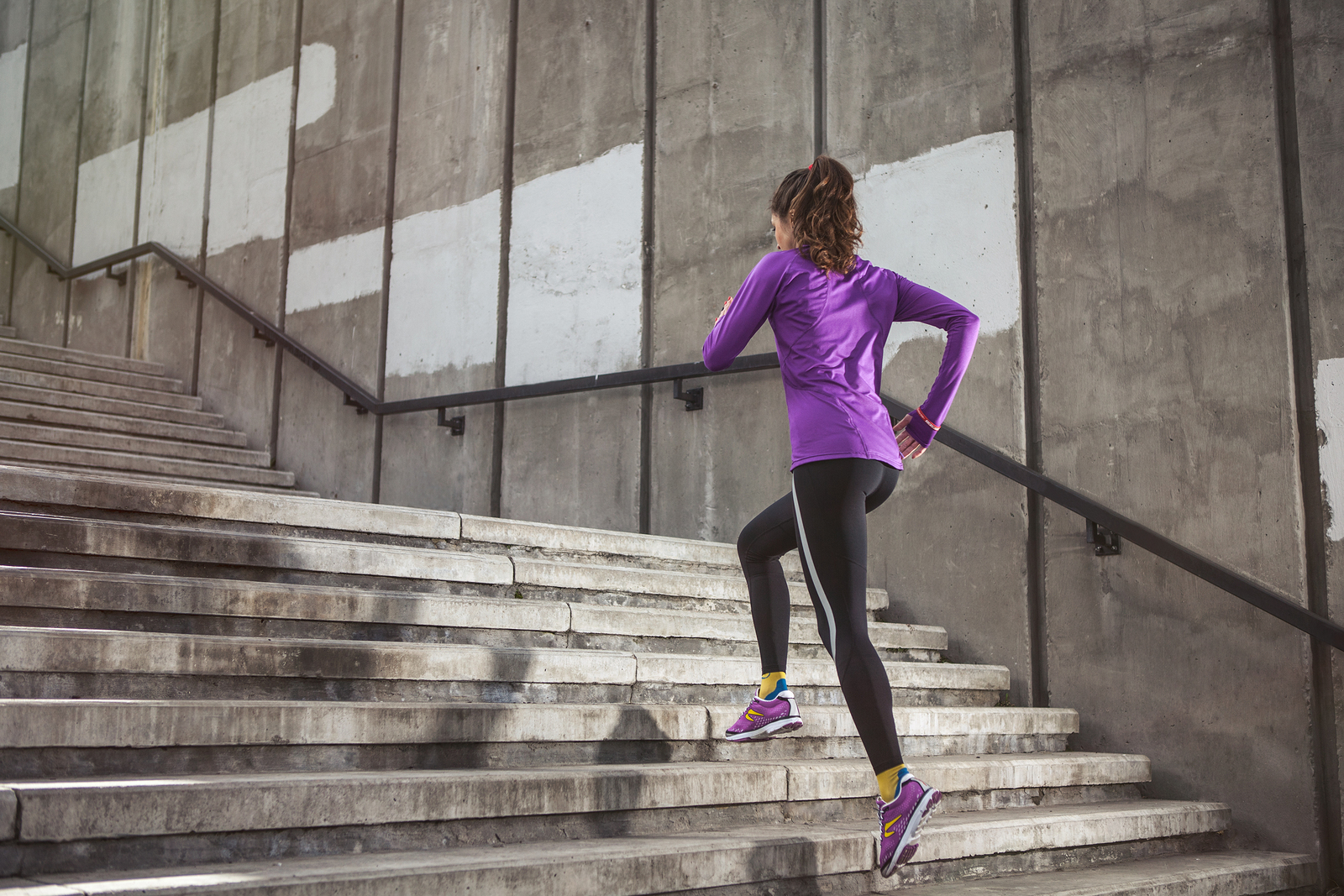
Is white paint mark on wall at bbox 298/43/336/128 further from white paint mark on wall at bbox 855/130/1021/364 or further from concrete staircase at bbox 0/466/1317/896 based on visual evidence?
concrete staircase at bbox 0/466/1317/896

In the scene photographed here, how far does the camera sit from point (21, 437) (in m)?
6.77

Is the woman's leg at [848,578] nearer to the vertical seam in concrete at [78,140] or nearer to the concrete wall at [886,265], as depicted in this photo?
the concrete wall at [886,265]

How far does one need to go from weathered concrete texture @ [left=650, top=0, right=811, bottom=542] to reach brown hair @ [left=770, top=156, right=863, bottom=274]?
125 inches

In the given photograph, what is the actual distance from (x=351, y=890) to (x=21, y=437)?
5.55 metres

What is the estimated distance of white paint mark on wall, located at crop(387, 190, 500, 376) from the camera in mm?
7879

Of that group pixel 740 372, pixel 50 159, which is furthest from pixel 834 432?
pixel 50 159

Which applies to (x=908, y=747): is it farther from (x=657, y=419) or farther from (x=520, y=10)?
(x=520, y=10)

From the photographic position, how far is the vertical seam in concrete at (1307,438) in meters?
4.37

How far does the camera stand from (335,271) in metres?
9.02

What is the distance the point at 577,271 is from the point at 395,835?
5027 millimetres

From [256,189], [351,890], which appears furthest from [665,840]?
[256,189]

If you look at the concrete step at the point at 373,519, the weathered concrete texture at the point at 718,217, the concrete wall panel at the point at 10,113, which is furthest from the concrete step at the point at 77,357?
the weathered concrete texture at the point at 718,217

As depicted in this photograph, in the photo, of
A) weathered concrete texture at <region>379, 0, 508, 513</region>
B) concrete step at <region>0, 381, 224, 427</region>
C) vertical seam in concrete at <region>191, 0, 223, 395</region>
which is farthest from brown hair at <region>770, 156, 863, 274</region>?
vertical seam in concrete at <region>191, 0, 223, 395</region>

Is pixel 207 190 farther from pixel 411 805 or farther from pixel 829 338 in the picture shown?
pixel 411 805
